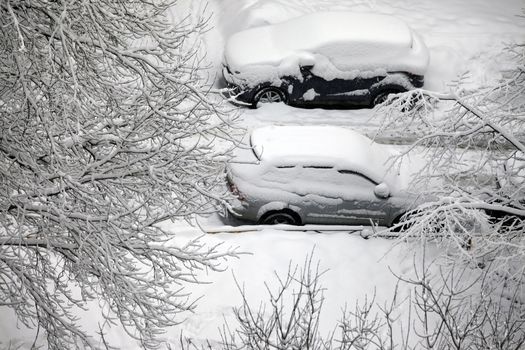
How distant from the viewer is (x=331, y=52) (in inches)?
479

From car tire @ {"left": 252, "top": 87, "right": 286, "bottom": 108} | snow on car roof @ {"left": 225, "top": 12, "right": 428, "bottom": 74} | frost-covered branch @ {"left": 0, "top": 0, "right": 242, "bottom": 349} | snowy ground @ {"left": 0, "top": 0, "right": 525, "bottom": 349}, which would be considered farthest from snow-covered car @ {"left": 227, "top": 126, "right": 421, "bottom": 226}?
snow on car roof @ {"left": 225, "top": 12, "right": 428, "bottom": 74}

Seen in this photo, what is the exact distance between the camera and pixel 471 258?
23.0 ft

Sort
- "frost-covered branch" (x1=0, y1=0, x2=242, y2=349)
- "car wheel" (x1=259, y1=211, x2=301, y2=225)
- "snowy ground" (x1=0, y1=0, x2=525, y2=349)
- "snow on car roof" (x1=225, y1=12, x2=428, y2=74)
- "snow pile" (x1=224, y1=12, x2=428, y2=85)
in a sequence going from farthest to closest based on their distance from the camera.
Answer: "snow on car roof" (x1=225, y1=12, x2=428, y2=74) → "snow pile" (x1=224, y1=12, x2=428, y2=85) → "car wheel" (x1=259, y1=211, x2=301, y2=225) → "snowy ground" (x1=0, y1=0, x2=525, y2=349) → "frost-covered branch" (x1=0, y1=0, x2=242, y2=349)

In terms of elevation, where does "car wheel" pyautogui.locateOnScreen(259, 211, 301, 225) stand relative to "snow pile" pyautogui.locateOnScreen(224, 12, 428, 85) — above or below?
below

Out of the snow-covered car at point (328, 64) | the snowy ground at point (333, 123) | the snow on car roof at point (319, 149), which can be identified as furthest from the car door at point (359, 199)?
the snow-covered car at point (328, 64)

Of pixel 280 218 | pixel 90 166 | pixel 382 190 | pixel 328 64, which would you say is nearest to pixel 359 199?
pixel 382 190

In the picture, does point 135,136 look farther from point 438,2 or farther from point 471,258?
point 438,2

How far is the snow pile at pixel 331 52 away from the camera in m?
12.0

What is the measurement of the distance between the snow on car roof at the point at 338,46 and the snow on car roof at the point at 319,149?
109 inches

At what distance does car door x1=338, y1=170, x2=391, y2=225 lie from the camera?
30.7 feet

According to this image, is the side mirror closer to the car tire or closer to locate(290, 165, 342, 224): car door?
locate(290, 165, 342, 224): car door

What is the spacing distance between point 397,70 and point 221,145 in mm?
4110

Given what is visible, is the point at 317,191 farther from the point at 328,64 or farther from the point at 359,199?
the point at 328,64

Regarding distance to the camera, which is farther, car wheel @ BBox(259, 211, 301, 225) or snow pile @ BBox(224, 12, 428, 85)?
snow pile @ BBox(224, 12, 428, 85)
